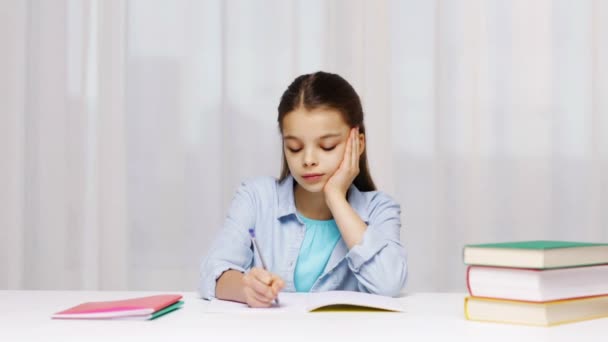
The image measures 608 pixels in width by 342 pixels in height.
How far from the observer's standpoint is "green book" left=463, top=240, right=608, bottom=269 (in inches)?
40.3

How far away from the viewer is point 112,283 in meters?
2.61

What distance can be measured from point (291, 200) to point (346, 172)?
16 cm

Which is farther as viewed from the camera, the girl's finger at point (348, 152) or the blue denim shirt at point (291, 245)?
the girl's finger at point (348, 152)

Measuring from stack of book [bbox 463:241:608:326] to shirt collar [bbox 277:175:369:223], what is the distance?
570mm

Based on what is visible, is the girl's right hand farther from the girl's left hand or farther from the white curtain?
the white curtain

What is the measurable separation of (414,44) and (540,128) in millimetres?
501

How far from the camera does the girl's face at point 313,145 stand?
60.6 inches

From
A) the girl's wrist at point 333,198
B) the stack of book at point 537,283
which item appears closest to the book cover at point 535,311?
the stack of book at point 537,283

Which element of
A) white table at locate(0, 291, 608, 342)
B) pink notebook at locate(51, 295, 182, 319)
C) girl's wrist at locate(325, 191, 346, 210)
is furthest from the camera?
girl's wrist at locate(325, 191, 346, 210)

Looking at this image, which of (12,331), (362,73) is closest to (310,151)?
(12,331)

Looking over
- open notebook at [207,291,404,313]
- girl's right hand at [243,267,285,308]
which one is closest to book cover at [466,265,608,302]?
open notebook at [207,291,404,313]

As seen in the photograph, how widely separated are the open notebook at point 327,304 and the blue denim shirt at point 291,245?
150 millimetres

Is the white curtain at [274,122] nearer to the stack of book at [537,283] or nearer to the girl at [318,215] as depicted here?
the girl at [318,215]

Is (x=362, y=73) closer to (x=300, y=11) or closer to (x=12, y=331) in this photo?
(x=300, y=11)
